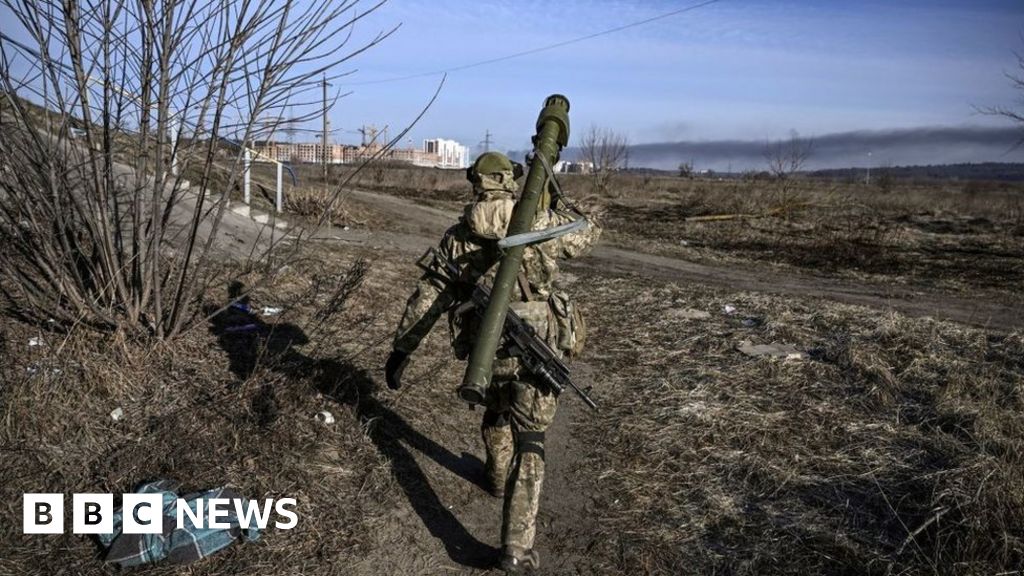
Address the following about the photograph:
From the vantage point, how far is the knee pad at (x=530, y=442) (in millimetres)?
3146

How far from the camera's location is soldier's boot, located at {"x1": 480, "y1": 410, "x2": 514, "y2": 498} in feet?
12.0

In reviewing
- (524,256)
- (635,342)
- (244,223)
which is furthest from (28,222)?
(244,223)

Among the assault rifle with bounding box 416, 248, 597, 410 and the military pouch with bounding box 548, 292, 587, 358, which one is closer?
the assault rifle with bounding box 416, 248, 597, 410

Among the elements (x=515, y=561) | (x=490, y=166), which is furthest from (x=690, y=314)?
(x=515, y=561)

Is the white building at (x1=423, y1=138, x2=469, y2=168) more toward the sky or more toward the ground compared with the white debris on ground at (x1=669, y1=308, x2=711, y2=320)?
more toward the sky

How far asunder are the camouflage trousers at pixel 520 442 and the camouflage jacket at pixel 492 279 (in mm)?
191

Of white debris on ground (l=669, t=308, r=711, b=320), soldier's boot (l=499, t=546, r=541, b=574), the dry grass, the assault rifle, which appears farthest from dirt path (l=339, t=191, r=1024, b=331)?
soldier's boot (l=499, t=546, r=541, b=574)

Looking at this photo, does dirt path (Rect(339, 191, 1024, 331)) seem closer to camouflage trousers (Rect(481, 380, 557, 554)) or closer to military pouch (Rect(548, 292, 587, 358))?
military pouch (Rect(548, 292, 587, 358))

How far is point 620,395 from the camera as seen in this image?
562 centimetres

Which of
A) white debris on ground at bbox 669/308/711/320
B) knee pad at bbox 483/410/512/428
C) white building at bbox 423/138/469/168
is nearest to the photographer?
knee pad at bbox 483/410/512/428

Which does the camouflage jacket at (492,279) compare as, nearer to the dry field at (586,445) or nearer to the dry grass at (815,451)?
the dry field at (586,445)

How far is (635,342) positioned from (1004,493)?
404 cm

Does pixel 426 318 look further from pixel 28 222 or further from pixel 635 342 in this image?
pixel 635 342

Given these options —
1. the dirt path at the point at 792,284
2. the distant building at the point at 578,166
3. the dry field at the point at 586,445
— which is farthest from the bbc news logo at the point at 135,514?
the dirt path at the point at 792,284
